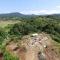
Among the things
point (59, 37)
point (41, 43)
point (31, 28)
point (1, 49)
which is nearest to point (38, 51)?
point (41, 43)

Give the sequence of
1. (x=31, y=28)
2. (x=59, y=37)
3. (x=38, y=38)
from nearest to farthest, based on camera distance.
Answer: (x=38, y=38), (x=59, y=37), (x=31, y=28)

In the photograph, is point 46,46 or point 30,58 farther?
point 46,46

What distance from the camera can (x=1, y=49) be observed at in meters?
21.3

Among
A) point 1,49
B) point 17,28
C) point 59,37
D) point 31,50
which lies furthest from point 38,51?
point 17,28

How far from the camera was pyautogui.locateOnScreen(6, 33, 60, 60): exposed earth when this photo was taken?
832 inches

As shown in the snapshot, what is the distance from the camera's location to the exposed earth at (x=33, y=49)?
21141 millimetres

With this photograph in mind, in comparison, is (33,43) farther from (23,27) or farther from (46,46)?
(23,27)

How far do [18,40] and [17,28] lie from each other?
398 inches

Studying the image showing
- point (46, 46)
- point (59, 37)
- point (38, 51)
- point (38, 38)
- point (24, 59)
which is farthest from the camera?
point (59, 37)

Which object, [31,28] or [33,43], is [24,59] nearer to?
[33,43]

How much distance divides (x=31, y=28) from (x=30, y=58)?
11776 millimetres

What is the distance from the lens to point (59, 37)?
28.4 metres

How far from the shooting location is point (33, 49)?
882 inches

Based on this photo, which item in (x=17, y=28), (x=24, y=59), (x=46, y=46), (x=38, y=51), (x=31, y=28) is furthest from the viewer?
(x=17, y=28)
